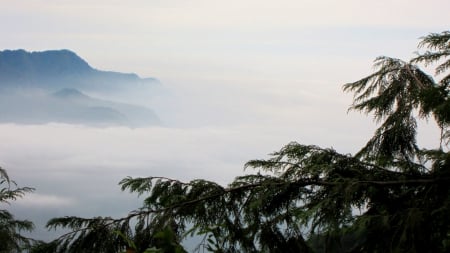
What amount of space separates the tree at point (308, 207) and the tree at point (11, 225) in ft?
10.8

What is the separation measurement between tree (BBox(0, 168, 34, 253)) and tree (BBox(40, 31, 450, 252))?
10.8 feet

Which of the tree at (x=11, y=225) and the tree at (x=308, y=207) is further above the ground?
the tree at (x=11, y=225)

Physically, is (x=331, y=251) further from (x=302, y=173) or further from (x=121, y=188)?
(x=121, y=188)

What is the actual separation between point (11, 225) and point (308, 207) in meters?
5.99

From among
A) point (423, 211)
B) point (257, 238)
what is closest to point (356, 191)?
point (423, 211)

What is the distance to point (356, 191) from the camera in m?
3.99

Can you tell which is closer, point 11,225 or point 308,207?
point 308,207

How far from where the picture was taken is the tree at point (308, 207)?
3871 mm

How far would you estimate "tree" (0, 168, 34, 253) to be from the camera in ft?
25.8

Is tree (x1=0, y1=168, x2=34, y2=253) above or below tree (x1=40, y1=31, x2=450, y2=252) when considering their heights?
above

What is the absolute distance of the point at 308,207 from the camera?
165 inches

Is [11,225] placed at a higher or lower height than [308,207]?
higher

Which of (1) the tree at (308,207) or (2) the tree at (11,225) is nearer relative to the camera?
(1) the tree at (308,207)

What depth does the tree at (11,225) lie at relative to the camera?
7.87m
